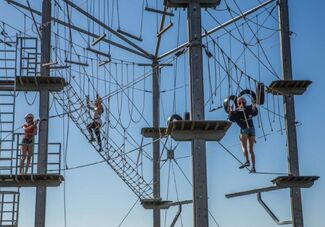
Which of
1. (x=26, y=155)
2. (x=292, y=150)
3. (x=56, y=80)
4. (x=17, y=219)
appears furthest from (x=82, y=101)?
(x=292, y=150)

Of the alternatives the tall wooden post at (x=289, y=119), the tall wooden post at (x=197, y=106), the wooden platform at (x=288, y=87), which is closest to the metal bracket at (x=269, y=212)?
the tall wooden post at (x=289, y=119)

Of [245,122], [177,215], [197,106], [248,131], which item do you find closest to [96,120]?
[177,215]

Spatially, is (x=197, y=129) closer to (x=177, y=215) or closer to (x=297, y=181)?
(x=297, y=181)

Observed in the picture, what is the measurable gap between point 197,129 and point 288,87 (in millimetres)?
4581

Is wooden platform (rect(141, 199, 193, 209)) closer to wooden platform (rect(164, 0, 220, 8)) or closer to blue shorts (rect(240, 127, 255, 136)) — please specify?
blue shorts (rect(240, 127, 255, 136))

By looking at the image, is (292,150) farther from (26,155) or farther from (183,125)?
(26,155)

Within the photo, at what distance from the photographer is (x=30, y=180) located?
13.0 meters

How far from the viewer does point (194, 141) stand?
1025 centimetres

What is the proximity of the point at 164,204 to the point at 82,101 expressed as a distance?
14.2 ft

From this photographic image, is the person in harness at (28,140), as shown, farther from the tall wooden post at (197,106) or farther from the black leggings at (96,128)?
the tall wooden post at (197,106)

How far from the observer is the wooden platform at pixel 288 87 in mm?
13914

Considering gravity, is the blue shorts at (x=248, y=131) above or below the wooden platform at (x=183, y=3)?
below

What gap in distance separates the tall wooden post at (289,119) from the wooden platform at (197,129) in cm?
379

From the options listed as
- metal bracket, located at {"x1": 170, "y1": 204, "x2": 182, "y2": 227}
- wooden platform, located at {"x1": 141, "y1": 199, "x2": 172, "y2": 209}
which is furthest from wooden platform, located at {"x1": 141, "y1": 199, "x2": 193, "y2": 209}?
metal bracket, located at {"x1": 170, "y1": 204, "x2": 182, "y2": 227}
